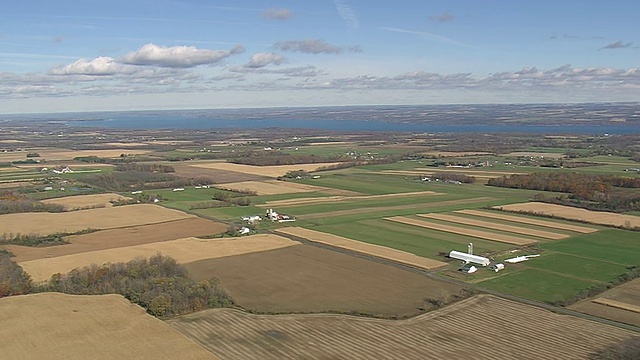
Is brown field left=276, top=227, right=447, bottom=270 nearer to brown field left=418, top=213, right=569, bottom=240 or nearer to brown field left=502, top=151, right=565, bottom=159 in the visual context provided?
brown field left=418, top=213, right=569, bottom=240

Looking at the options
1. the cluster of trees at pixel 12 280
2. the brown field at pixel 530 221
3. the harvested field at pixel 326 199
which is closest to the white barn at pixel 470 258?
the brown field at pixel 530 221

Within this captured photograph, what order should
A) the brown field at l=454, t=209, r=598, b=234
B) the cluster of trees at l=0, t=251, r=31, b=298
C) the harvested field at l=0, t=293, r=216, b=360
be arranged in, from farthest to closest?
the brown field at l=454, t=209, r=598, b=234 → the cluster of trees at l=0, t=251, r=31, b=298 → the harvested field at l=0, t=293, r=216, b=360

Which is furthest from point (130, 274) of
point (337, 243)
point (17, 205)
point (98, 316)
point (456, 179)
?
point (456, 179)

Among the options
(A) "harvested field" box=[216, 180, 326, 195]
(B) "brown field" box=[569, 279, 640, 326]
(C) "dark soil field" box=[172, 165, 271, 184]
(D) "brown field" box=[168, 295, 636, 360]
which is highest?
(D) "brown field" box=[168, 295, 636, 360]

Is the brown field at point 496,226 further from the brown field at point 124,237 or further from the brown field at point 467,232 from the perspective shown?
the brown field at point 124,237

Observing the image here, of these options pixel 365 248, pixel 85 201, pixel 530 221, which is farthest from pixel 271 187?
pixel 365 248

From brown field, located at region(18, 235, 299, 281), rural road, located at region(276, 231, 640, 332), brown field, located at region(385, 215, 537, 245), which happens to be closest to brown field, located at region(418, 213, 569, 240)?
brown field, located at region(385, 215, 537, 245)
